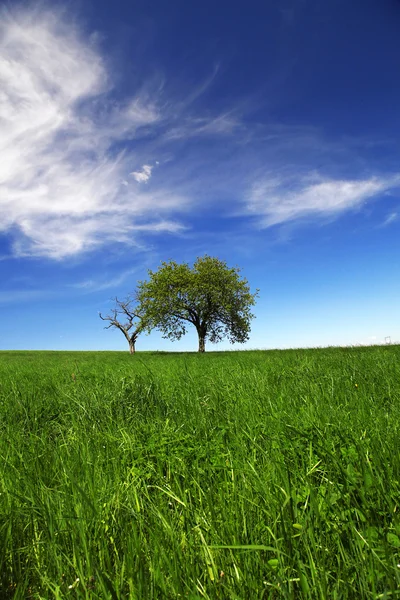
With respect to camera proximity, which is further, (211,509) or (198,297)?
(198,297)

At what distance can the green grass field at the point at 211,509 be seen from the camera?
5.97ft

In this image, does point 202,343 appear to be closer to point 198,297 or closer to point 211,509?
point 198,297

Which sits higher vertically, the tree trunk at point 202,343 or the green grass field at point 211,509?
the tree trunk at point 202,343

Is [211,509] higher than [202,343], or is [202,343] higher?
[202,343]

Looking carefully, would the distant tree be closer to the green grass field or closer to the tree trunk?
the tree trunk

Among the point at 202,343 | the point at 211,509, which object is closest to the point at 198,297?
the point at 202,343

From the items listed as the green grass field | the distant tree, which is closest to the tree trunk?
the distant tree

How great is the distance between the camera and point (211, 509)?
2.29 meters

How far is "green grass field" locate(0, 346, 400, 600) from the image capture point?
1.82 m

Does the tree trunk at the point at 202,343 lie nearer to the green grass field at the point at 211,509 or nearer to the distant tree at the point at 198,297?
the distant tree at the point at 198,297

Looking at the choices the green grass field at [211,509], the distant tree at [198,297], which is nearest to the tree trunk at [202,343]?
the distant tree at [198,297]

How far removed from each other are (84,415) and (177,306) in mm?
42803

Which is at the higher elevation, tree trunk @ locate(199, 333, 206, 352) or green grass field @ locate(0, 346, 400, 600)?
tree trunk @ locate(199, 333, 206, 352)

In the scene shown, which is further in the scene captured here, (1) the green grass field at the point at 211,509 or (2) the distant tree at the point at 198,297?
(2) the distant tree at the point at 198,297
